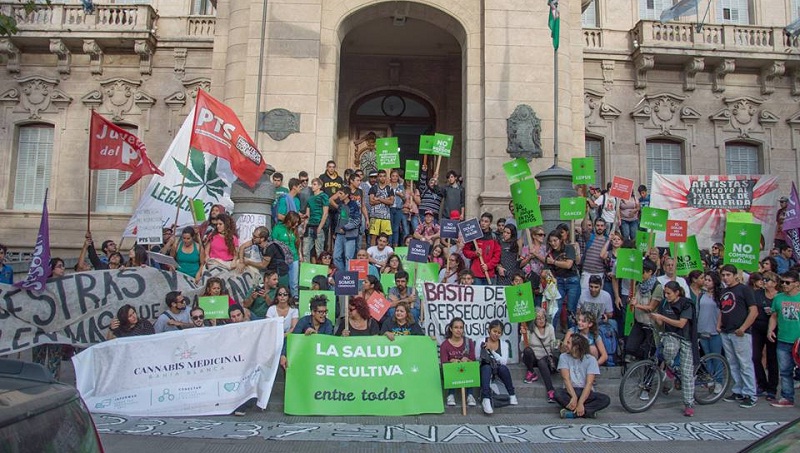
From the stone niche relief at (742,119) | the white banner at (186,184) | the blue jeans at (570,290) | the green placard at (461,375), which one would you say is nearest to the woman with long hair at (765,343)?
the blue jeans at (570,290)

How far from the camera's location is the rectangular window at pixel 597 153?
72.4ft

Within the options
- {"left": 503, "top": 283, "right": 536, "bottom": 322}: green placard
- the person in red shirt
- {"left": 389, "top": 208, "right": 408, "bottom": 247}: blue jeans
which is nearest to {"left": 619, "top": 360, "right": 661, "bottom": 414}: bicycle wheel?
{"left": 503, "top": 283, "right": 536, "bottom": 322}: green placard

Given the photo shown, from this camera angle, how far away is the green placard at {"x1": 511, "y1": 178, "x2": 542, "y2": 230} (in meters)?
11.5

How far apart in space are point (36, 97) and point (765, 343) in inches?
882

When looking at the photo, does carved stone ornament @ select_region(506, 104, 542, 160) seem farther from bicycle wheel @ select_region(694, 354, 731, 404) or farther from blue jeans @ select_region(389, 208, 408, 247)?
bicycle wheel @ select_region(694, 354, 731, 404)

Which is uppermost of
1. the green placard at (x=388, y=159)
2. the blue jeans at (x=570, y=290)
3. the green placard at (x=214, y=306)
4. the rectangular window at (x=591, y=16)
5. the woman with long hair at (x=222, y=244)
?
the rectangular window at (x=591, y=16)

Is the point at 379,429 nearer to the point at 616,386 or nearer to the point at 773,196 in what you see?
the point at 616,386

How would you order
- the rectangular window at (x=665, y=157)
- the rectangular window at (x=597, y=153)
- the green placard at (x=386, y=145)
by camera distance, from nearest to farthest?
the green placard at (x=386, y=145)
the rectangular window at (x=597, y=153)
the rectangular window at (x=665, y=157)

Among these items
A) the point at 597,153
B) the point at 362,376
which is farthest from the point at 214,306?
the point at 597,153

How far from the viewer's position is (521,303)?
30.5ft

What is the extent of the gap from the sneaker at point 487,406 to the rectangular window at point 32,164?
19.2m

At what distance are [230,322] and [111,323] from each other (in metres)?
1.57

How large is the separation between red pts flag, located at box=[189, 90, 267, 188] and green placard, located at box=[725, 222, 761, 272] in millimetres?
8433

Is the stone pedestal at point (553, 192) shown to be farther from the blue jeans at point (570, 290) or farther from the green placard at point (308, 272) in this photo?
the green placard at point (308, 272)
